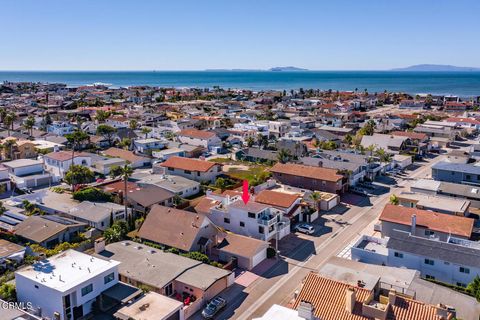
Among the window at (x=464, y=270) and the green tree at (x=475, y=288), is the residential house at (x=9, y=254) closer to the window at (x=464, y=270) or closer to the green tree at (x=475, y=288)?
the green tree at (x=475, y=288)

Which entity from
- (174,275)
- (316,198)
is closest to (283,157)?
(316,198)

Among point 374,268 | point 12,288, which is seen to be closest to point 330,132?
point 374,268

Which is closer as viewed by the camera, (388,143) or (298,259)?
(298,259)

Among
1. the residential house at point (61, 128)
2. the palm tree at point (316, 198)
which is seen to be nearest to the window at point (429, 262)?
the palm tree at point (316, 198)

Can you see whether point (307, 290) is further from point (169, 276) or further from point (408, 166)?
point (408, 166)

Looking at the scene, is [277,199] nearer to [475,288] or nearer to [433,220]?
[433,220]
